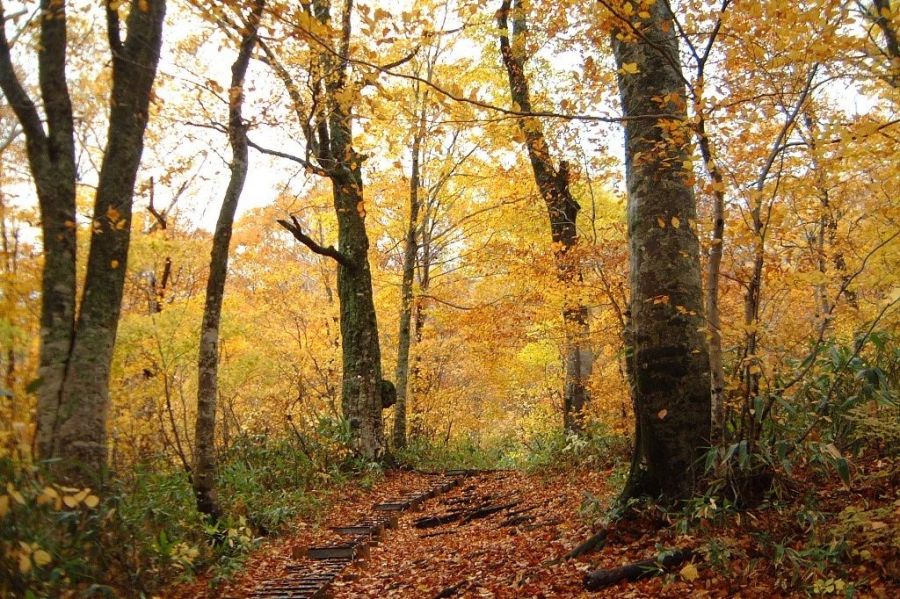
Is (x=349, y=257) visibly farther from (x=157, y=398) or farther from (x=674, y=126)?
(x=674, y=126)

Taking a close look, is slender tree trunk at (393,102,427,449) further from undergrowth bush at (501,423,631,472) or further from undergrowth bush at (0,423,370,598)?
undergrowth bush at (501,423,631,472)

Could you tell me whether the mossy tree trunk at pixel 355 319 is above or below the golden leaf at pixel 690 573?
above

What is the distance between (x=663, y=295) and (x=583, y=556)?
2.26m

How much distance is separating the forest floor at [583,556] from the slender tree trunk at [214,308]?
104cm

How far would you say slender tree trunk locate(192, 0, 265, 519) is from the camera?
6.79 metres

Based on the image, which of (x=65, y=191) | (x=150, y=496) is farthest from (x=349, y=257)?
(x=65, y=191)

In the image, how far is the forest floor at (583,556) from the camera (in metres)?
3.50

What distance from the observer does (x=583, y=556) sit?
493 centimetres

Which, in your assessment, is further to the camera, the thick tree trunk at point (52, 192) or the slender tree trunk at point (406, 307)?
the slender tree trunk at point (406, 307)

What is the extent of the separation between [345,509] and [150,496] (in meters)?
3.44

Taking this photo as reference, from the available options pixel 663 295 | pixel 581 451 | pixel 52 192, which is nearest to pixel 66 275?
pixel 52 192

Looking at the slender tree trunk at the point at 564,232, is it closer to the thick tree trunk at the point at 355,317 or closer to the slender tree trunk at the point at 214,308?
the thick tree trunk at the point at 355,317

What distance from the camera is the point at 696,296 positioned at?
5168mm

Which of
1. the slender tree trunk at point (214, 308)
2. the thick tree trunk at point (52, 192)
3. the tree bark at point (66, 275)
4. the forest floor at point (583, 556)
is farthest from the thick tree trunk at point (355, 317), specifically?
the thick tree trunk at point (52, 192)
